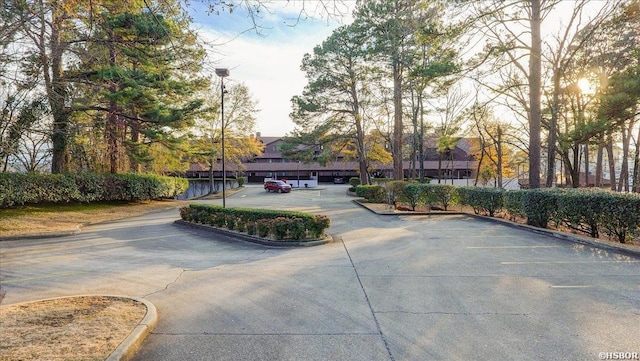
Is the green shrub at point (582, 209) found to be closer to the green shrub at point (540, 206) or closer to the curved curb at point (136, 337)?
the green shrub at point (540, 206)

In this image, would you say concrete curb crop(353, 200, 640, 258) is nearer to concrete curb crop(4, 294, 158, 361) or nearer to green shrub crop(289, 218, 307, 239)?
green shrub crop(289, 218, 307, 239)

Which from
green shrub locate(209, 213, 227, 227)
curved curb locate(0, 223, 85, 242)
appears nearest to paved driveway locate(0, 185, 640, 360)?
curved curb locate(0, 223, 85, 242)

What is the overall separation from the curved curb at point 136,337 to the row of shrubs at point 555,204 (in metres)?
11.1

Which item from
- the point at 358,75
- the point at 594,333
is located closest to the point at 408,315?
the point at 594,333

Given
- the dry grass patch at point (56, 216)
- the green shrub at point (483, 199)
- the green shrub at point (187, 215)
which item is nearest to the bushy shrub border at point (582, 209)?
the green shrub at point (483, 199)

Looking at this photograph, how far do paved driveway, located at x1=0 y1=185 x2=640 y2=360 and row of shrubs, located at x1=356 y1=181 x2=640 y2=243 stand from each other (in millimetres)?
1185

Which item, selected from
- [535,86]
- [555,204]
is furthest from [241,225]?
[535,86]

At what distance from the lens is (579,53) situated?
62.1 ft

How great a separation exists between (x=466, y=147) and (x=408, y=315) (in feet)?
191

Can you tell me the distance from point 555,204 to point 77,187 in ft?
76.1

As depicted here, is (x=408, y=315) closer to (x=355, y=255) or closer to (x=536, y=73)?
(x=355, y=255)

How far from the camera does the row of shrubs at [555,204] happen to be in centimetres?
890

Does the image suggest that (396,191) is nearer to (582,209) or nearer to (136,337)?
(582,209)

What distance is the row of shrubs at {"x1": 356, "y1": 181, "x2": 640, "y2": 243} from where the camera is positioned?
8.90 m
